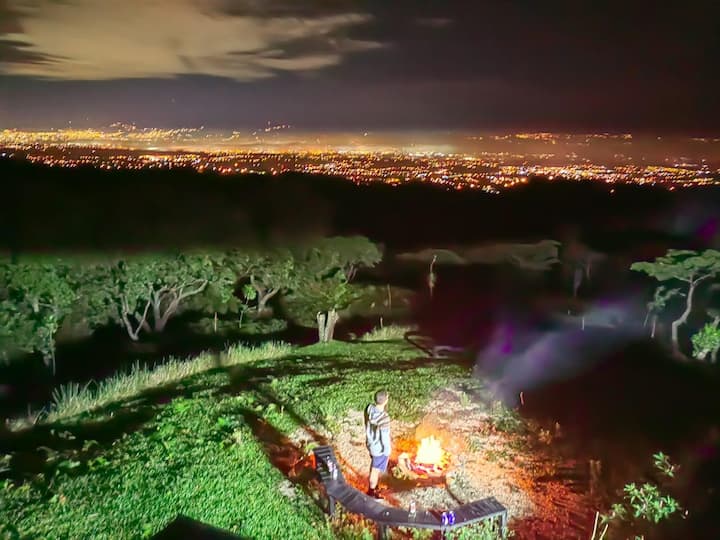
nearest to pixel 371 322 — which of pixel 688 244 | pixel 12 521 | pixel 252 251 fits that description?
pixel 252 251

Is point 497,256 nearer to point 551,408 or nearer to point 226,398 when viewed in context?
point 551,408


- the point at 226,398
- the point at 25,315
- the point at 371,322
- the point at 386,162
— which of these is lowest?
the point at 371,322

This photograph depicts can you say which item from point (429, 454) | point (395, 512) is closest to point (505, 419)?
point (429, 454)

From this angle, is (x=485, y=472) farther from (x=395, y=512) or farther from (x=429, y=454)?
(x=395, y=512)

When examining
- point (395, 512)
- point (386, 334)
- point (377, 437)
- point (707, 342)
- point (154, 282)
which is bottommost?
point (386, 334)

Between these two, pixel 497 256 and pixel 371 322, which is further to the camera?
pixel 497 256

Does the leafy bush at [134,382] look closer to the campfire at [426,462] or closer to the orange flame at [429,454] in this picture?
the campfire at [426,462]
